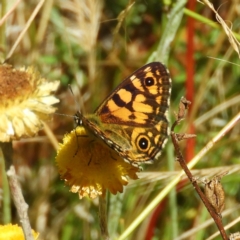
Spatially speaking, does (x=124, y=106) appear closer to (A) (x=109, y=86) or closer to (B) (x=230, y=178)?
(B) (x=230, y=178)

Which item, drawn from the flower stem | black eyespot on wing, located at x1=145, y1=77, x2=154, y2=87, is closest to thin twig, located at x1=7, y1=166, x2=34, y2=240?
the flower stem

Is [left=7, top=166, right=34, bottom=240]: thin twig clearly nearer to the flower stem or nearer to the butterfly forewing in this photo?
the flower stem

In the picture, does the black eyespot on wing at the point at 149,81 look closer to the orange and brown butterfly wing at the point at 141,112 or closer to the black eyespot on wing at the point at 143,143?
the orange and brown butterfly wing at the point at 141,112

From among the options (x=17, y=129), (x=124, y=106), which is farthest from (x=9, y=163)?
(x=124, y=106)

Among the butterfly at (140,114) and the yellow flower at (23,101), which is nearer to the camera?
the yellow flower at (23,101)

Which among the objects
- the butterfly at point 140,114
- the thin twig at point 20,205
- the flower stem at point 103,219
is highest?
the butterfly at point 140,114

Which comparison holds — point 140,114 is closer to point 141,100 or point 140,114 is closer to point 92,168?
point 141,100

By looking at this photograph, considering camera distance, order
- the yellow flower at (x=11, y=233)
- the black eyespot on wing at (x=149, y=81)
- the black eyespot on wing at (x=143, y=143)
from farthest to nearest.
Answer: the black eyespot on wing at (x=149, y=81), the black eyespot on wing at (x=143, y=143), the yellow flower at (x=11, y=233)

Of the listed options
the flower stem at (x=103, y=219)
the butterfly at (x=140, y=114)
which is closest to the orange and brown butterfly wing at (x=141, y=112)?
the butterfly at (x=140, y=114)

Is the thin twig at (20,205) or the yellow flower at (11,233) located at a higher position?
the thin twig at (20,205)
